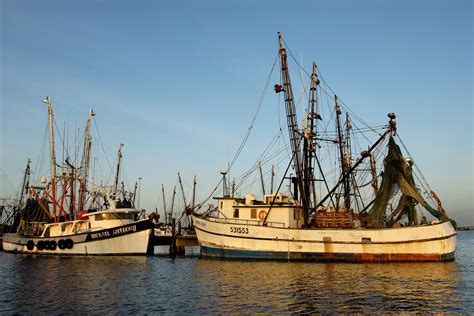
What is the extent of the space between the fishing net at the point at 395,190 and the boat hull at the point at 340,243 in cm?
193

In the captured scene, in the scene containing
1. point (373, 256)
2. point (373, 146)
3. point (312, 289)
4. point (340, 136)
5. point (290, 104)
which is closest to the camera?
Result: point (312, 289)

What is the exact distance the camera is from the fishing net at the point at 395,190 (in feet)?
105

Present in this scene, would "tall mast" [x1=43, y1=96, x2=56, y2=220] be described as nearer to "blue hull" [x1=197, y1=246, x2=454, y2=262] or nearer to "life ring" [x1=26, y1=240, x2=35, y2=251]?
"life ring" [x1=26, y1=240, x2=35, y2=251]

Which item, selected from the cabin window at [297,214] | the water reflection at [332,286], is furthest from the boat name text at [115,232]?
the cabin window at [297,214]

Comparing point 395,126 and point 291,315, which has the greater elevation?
point 395,126

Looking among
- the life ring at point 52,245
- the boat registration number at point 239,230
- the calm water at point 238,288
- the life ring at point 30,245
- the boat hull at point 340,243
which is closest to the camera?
the calm water at point 238,288

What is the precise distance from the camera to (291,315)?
15.4 metres

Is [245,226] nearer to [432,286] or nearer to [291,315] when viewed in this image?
[432,286]

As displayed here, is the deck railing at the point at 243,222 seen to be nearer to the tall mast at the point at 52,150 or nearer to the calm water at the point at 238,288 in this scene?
the calm water at the point at 238,288

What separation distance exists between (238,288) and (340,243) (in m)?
13.1

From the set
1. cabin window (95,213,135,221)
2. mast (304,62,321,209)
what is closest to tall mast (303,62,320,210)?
mast (304,62,321,209)

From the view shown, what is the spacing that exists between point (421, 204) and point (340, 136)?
16.5 m

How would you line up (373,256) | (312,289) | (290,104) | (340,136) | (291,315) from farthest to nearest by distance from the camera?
1. (340,136)
2. (290,104)
3. (373,256)
4. (312,289)
5. (291,315)

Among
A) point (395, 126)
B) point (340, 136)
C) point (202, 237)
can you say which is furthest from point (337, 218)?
point (340, 136)
